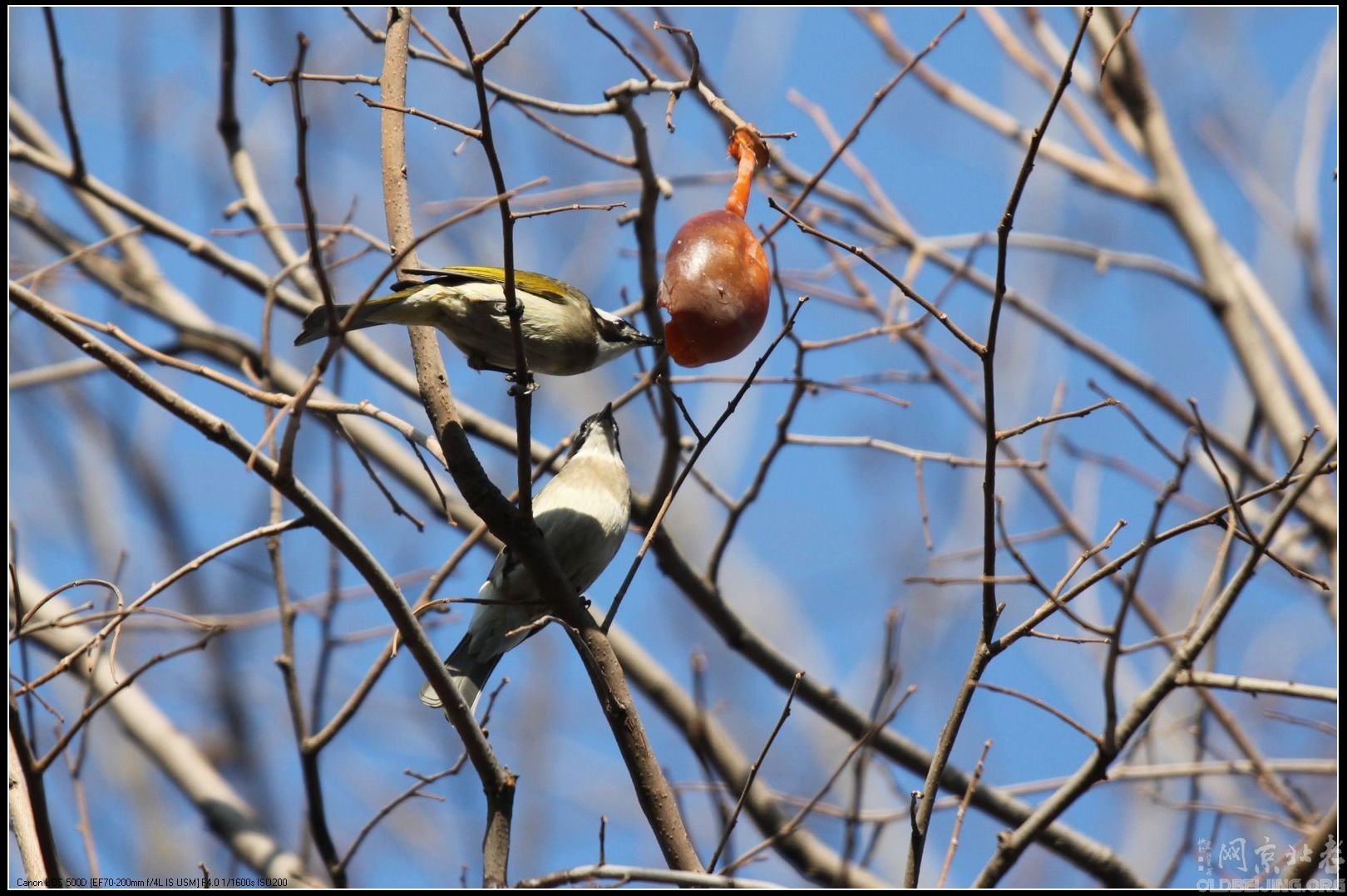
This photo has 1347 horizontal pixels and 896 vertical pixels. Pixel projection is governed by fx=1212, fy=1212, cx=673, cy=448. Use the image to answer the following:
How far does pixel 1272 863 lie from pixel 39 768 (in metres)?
2.96

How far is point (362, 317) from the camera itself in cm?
338

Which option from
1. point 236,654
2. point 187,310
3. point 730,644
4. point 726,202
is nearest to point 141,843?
point 236,654

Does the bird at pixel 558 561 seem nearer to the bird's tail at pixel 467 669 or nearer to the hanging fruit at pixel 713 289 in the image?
the bird's tail at pixel 467 669

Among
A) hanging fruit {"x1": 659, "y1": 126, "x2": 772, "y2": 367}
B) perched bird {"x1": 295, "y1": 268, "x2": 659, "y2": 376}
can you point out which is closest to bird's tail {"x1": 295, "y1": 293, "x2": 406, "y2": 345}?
perched bird {"x1": 295, "y1": 268, "x2": 659, "y2": 376}

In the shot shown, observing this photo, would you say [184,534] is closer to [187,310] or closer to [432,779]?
[187,310]

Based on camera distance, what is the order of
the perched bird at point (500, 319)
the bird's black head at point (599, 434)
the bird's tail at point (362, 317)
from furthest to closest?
the bird's black head at point (599, 434), the perched bird at point (500, 319), the bird's tail at point (362, 317)

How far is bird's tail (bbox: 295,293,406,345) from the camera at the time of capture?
128 inches

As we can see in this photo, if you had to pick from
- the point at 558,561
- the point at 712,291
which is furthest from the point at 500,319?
the point at 712,291

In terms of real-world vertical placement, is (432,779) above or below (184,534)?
below

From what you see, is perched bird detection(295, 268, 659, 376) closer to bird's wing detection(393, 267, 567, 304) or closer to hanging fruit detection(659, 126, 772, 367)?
bird's wing detection(393, 267, 567, 304)

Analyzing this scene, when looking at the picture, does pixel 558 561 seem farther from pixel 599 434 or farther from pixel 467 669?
pixel 599 434

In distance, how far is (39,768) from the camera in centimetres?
236

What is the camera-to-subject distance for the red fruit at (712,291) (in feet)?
8.96

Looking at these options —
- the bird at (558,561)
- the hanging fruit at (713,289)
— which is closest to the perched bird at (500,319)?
the bird at (558,561)
